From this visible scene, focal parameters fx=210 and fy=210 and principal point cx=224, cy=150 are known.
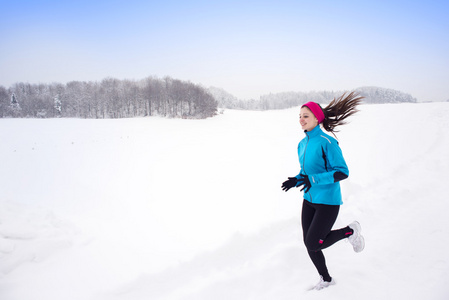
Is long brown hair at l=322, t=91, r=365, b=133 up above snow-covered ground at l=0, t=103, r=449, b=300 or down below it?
above

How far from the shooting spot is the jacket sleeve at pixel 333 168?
2240 millimetres

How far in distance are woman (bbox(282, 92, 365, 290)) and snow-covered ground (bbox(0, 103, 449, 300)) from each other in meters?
0.64

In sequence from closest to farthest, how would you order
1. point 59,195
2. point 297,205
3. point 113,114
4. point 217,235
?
point 217,235, point 297,205, point 59,195, point 113,114

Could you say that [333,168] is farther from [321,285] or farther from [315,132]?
[321,285]

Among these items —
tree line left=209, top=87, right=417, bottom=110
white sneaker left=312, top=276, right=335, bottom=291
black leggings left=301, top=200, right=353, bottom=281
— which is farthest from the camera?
tree line left=209, top=87, right=417, bottom=110

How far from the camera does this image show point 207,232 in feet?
14.5

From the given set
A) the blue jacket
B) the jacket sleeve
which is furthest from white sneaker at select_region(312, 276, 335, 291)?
the jacket sleeve

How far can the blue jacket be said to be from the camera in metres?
2.26

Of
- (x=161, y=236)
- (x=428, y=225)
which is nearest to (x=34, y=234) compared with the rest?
(x=161, y=236)

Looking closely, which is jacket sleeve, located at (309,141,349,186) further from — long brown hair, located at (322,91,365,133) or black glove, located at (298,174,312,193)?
long brown hair, located at (322,91,365,133)

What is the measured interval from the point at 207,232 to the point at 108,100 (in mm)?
57063

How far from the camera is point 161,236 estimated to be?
14.4 feet

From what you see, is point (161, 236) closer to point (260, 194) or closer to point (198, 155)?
point (260, 194)

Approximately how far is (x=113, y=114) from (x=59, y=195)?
178 ft
